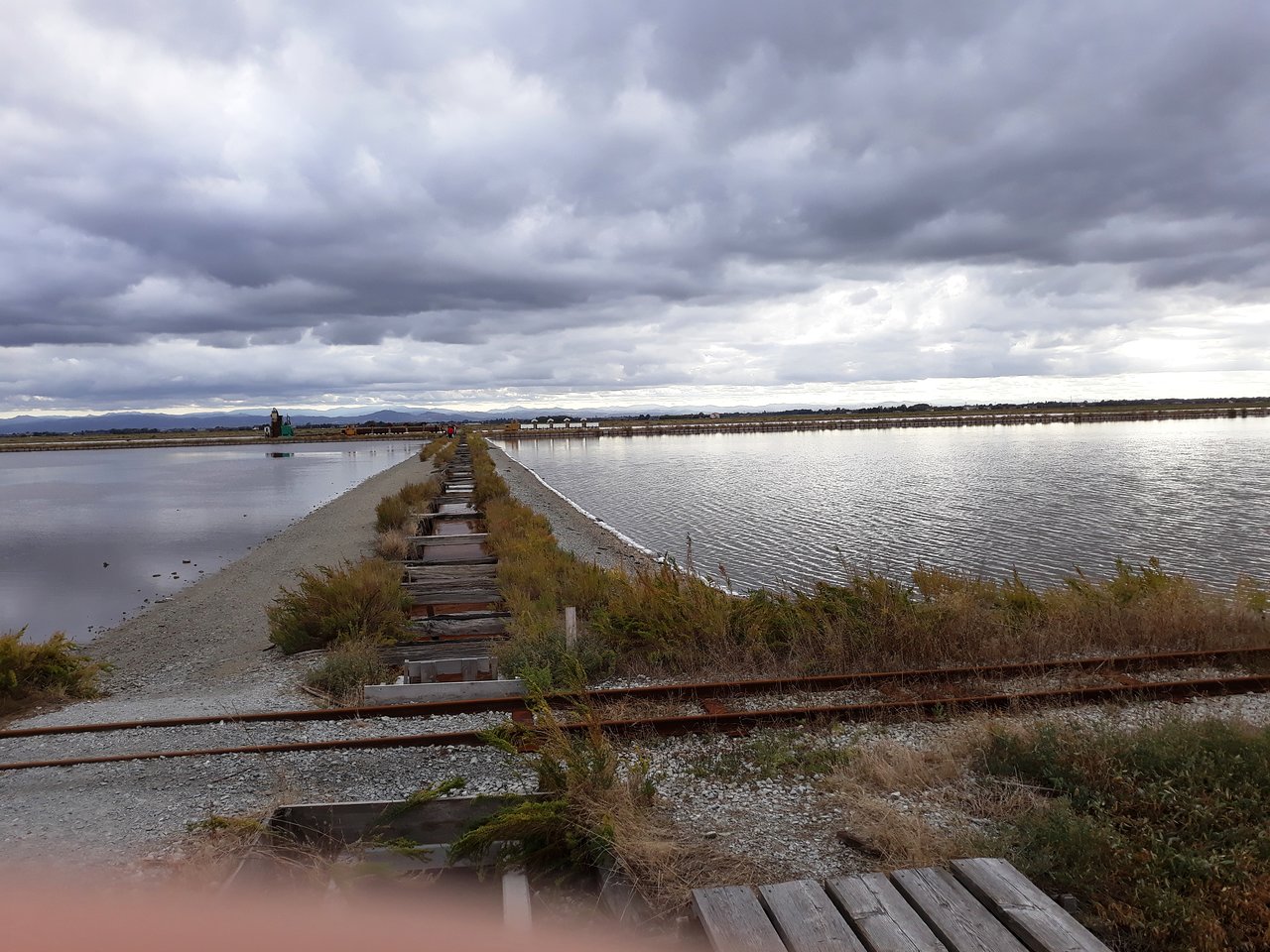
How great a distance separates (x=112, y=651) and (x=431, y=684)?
317 inches

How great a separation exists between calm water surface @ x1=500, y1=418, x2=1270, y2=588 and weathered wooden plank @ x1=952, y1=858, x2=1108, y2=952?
27.7 ft

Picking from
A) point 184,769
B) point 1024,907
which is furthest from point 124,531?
point 1024,907

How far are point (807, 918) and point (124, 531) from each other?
104 ft

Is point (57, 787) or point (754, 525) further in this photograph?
point (754, 525)

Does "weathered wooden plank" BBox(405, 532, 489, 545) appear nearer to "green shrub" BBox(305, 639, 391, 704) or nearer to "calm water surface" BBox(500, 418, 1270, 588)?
"calm water surface" BBox(500, 418, 1270, 588)

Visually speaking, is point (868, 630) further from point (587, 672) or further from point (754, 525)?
point (754, 525)

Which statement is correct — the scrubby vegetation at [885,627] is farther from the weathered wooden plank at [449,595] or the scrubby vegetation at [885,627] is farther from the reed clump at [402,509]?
the reed clump at [402,509]

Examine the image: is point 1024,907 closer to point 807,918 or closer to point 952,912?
point 952,912

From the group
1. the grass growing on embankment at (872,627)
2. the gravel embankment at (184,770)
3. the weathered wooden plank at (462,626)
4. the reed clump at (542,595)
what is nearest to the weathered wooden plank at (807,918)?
the gravel embankment at (184,770)

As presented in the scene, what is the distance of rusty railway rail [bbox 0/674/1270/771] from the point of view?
648 centimetres

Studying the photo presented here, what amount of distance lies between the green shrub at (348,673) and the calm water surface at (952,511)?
710cm

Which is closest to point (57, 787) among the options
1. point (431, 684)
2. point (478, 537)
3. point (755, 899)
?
point (431, 684)

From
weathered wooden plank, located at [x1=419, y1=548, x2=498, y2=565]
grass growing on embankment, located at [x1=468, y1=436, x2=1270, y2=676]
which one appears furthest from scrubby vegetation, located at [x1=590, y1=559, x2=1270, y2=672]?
weathered wooden plank, located at [x1=419, y1=548, x2=498, y2=565]

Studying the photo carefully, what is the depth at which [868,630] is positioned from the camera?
29.2ft
